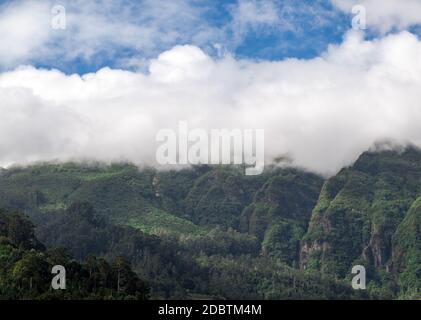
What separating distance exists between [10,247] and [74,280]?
1089 inches
